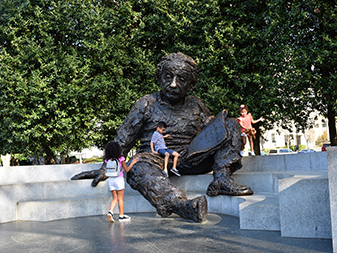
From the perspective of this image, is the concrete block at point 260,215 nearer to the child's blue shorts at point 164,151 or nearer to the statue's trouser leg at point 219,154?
the statue's trouser leg at point 219,154

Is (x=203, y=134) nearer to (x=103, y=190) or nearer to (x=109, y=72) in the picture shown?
(x=103, y=190)

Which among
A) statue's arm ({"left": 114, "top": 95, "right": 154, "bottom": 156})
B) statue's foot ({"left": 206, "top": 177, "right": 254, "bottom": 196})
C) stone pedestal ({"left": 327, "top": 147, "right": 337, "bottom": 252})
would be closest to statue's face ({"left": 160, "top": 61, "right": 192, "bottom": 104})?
statue's arm ({"left": 114, "top": 95, "right": 154, "bottom": 156})

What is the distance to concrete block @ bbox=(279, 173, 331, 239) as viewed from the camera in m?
3.82

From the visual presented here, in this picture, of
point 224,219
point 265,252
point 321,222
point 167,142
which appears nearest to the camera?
point 265,252

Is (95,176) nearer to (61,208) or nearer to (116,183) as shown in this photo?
(61,208)

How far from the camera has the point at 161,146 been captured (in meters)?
6.04

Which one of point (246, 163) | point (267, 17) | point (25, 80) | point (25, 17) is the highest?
point (25, 17)

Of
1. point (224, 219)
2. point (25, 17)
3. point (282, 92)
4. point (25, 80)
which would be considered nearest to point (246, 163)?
point (224, 219)

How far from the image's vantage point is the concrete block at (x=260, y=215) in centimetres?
434

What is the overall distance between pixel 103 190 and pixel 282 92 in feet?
21.0

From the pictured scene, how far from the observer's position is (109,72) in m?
12.0

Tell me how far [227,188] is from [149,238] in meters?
1.61

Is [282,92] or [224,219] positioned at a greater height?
[282,92]

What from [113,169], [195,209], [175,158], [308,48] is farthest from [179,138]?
[308,48]
